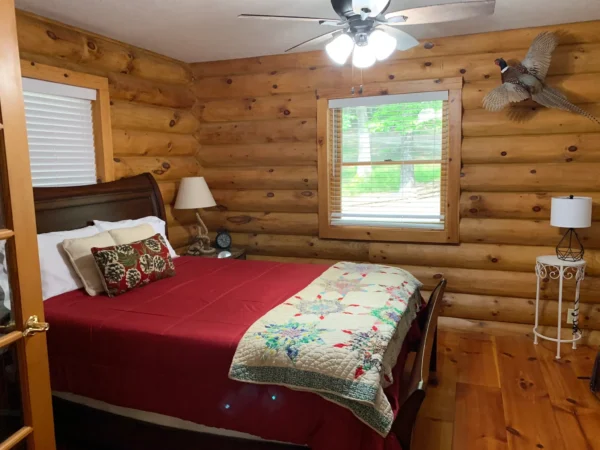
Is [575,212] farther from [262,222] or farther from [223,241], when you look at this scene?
[223,241]

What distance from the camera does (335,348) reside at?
1.97 metres

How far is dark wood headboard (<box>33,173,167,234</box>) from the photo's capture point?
313cm

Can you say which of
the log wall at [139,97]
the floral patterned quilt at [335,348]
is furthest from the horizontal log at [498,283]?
the log wall at [139,97]

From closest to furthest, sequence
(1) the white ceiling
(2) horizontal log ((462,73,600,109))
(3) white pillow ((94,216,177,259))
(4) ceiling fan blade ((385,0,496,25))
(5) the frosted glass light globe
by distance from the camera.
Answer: (4) ceiling fan blade ((385,0,496,25)) → (5) the frosted glass light globe → (1) the white ceiling → (3) white pillow ((94,216,177,259)) → (2) horizontal log ((462,73,600,109))

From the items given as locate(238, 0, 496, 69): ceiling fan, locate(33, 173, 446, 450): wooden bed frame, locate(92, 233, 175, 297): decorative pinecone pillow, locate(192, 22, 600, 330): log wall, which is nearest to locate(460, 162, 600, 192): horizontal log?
locate(192, 22, 600, 330): log wall

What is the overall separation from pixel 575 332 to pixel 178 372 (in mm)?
3056

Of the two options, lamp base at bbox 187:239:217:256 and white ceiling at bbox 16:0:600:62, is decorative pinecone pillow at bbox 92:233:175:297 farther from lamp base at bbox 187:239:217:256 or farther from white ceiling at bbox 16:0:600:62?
white ceiling at bbox 16:0:600:62

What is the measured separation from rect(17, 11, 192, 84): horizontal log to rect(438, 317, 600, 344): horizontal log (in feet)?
11.2

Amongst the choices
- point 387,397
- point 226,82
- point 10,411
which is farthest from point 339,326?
point 226,82

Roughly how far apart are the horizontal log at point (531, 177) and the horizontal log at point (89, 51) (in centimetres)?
287

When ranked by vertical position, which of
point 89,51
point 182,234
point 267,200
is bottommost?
point 182,234

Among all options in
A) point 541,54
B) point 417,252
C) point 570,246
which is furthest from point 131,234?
point 570,246

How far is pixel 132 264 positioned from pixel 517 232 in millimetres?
2983

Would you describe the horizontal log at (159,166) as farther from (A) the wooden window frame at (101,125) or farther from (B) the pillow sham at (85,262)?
(B) the pillow sham at (85,262)
